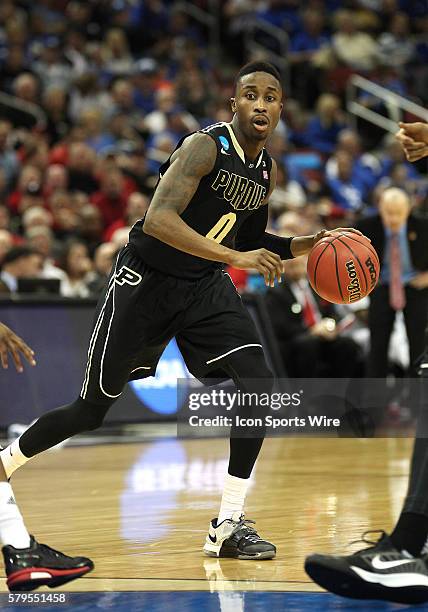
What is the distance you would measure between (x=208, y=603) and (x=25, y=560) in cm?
64

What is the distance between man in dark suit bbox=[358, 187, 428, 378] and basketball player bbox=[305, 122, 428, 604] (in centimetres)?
546

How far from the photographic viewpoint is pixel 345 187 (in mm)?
15930

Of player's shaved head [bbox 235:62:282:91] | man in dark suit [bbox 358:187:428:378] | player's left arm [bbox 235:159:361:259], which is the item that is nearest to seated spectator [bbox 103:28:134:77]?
man in dark suit [bbox 358:187:428:378]

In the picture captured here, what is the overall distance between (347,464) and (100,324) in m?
3.53

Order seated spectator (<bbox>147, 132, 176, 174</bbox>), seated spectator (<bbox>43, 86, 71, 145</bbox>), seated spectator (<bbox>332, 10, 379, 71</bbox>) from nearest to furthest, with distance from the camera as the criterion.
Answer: seated spectator (<bbox>43, 86, 71, 145</bbox>) < seated spectator (<bbox>147, 132, 176, 174</bbox>) < seated spectator (<bbox>332, 10, 379, 71</bbox>)

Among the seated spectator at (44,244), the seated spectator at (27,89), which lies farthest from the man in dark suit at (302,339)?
the seated spectator at (27,89)

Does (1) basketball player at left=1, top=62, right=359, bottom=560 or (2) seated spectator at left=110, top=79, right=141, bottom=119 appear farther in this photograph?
(2) seated spectator at left=110, top=79, right=141, bottom=119

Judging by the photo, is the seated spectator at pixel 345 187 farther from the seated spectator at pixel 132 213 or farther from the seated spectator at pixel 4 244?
the seated spectator at pixel 4 244

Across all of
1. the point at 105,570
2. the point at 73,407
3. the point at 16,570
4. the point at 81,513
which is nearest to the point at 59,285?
the point at 81,513

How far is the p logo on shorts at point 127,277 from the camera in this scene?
538 cm

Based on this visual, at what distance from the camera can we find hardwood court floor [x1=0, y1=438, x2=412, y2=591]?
4.77 meters

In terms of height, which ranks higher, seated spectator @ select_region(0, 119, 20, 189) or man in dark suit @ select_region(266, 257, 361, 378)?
seated spectator @ select_region(0, 119, 20, 189)

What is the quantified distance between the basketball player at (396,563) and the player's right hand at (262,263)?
2.78 ft

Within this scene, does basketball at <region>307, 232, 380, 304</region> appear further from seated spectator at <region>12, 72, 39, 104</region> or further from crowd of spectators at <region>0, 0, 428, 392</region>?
seated spectator at <region>12, 72, 39, 104</region>
